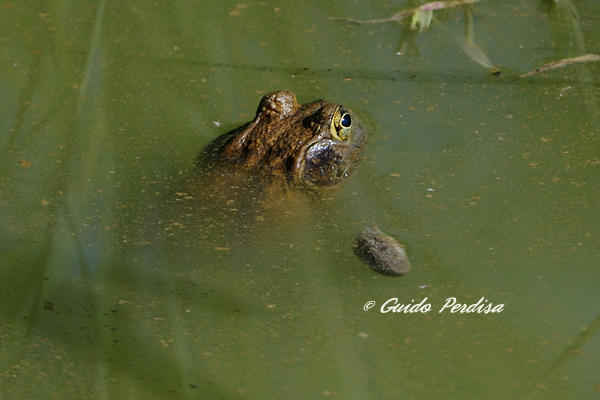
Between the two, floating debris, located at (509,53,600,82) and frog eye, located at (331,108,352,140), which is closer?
frog eye, located at (331,108,352,140)

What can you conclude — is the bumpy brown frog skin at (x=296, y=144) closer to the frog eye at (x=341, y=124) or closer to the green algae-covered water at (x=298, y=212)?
the frog eye at (x=341, y=124)

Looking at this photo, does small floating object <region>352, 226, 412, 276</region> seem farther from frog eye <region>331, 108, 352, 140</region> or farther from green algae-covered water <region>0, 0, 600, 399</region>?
frog eye <region>331, 108, 352, 140</region>

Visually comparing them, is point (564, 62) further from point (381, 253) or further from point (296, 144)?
point (381, 253)

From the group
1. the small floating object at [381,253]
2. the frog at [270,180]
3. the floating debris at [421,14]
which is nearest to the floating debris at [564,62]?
the floating debris at [421,14]

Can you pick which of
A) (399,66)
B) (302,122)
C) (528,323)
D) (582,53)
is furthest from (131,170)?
(582,53)

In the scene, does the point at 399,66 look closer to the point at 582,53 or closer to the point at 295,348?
the point at 582,53

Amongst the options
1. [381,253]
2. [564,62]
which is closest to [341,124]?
[381,253]

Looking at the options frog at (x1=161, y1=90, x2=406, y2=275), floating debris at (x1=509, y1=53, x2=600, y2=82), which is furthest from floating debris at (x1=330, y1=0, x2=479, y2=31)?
frog at (x1=161, y1=90, x2=406, y2=275)
